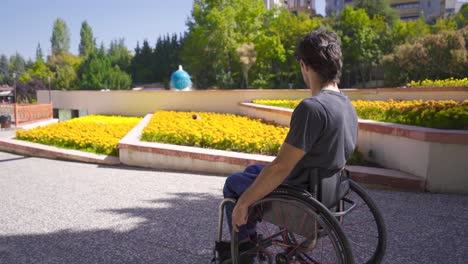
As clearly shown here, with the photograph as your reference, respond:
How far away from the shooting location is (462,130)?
14.8 feet

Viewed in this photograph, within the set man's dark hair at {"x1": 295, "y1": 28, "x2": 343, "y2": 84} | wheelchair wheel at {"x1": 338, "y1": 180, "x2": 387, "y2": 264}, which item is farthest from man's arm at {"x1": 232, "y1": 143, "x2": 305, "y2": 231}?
wheelchair wheel at {"x1": 338, "y1": 180, "x2": 387, "y2": 264}

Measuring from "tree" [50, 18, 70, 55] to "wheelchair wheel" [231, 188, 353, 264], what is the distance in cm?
Answer: 10239

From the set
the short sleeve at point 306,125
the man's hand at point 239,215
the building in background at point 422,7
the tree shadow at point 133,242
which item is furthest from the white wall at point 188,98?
the building in background at point 422,7

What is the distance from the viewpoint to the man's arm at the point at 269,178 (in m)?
1.91

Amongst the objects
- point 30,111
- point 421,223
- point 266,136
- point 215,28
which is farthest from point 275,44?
point 421,223

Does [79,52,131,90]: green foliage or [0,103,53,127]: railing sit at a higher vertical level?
[79,52,131,90]: green foliage

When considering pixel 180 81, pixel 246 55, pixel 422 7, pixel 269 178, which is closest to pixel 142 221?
pixel 269 178

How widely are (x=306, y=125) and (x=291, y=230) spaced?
0.63 meters

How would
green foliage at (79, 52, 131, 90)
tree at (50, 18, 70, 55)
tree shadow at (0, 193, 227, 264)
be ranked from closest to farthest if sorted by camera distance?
1. tree shadow at (0, 193, 227, 264)
2. green foliage at (79, 52, 131, 90)
3. tree at (50, 18, 70, 55)

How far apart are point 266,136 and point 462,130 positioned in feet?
10.6

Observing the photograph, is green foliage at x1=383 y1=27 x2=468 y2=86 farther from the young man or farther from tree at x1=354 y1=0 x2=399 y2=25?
the young man

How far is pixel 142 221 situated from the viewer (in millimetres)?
3828

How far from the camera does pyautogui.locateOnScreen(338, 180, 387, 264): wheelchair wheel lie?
2.34 meters

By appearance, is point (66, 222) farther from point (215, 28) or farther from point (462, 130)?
point (215, 28)
